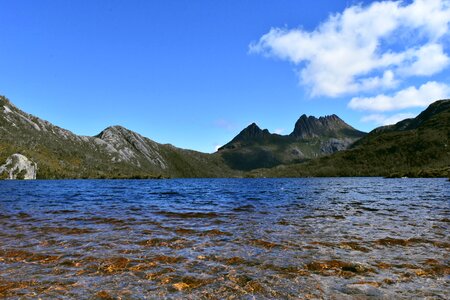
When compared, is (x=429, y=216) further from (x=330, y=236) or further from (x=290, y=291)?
(x=290, y=291)

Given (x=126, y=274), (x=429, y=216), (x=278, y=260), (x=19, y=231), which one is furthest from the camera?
(x=429, y=216)

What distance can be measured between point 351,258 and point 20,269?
1259cm

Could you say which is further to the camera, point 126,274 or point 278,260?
point 278,260

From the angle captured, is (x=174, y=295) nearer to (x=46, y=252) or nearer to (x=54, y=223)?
(x=46, y=252)

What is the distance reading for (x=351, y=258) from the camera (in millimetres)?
12742

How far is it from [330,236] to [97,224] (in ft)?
50.1

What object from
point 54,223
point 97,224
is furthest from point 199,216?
point 54,223

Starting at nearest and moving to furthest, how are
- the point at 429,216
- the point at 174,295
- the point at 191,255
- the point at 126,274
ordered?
the point at 174,295 → the point at 126,274 → the point at 191,255 → the point at 429,216

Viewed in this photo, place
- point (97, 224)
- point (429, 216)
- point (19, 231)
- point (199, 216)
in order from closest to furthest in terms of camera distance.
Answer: point (19, 231), point (97, 224), point (429, 216), point (199, 216)

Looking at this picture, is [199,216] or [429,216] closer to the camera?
[429,216]

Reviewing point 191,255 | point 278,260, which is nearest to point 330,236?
point 278,260

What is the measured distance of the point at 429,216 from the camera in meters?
24.7

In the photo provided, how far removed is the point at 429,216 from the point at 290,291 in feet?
69.3

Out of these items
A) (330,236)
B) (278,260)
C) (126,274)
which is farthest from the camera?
(330,236)
